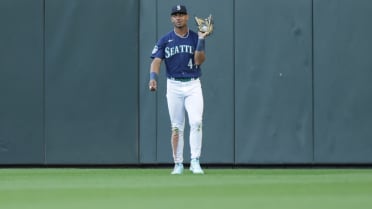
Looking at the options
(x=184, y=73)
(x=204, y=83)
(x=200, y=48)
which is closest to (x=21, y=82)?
(x=204, y=83)

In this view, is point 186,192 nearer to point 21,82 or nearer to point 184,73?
point 184,73

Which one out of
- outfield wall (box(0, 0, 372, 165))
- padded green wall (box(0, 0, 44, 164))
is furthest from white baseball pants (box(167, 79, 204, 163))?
padded green wall (box(0, 0, 44, 164))

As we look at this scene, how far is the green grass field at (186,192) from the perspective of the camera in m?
9.39

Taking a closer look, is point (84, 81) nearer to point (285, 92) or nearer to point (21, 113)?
point (21, 113)

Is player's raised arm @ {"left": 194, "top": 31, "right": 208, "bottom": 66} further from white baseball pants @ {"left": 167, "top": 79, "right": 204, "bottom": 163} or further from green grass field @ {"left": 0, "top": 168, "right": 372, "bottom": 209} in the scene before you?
green grass field @ {"left": 0, "top": 168, "right": 372, "bottom": 209}

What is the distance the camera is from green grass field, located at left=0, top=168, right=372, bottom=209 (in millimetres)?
9391

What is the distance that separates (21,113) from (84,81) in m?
1.13

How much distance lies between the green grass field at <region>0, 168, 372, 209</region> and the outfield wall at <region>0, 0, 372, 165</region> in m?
3.66

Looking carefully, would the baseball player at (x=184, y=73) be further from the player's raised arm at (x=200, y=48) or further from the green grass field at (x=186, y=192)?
the green grass field at (x=186, y=192)

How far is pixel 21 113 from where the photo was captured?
18.1 m

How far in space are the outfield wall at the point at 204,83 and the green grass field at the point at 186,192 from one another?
3.66m

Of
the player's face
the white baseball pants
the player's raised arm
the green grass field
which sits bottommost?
the green grass field

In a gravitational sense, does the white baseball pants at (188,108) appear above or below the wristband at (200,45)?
below

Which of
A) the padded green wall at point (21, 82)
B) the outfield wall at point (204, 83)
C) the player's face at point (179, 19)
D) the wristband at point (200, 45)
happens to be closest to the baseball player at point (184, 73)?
the player's face at point (179, 19)
